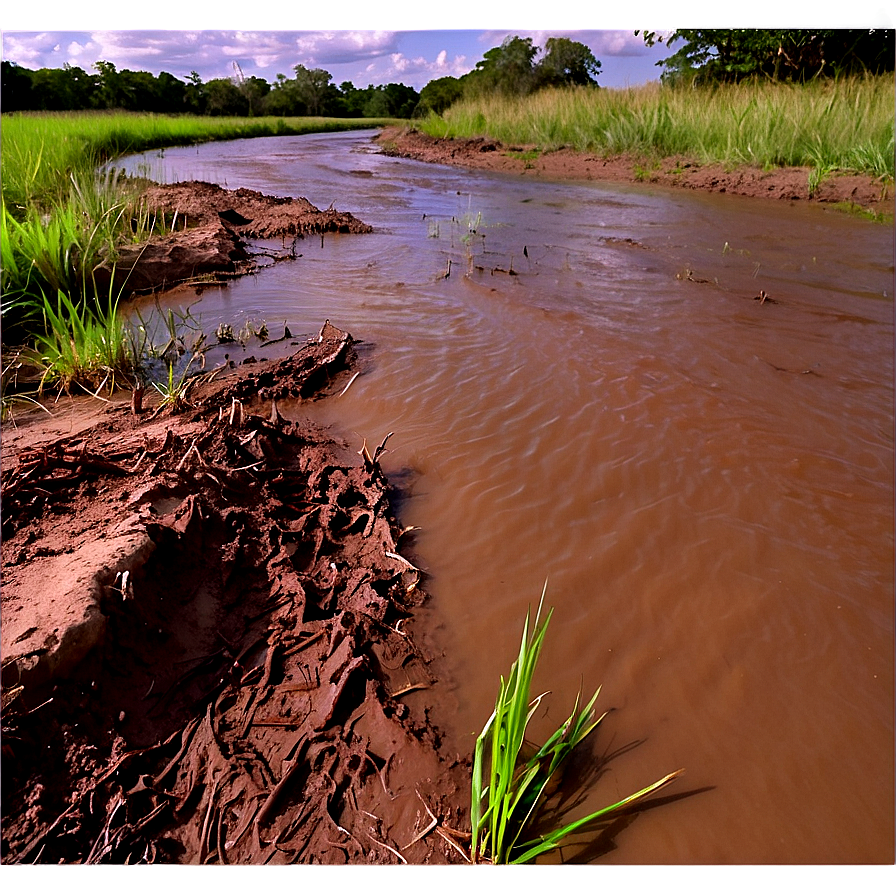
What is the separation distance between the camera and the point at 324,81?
154 ft

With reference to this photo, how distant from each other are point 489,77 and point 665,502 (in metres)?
30.4

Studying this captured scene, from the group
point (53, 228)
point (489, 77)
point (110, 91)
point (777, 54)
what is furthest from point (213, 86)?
point (53, 228)

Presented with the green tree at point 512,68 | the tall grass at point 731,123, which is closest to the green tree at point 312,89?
the green tree at point 512,68

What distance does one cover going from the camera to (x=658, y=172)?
1145 cm

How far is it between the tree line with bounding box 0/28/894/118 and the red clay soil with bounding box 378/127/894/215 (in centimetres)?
175

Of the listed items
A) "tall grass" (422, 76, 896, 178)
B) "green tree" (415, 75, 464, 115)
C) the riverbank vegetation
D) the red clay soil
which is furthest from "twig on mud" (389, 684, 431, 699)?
"green tree" (415, 75, 464, 115)

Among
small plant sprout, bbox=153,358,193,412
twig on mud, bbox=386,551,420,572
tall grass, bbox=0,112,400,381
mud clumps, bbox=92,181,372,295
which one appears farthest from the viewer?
mud clumps, bbox=92,181,372,295

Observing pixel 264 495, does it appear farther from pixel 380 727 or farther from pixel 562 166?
pixel 562 166

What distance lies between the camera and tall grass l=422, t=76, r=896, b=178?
9234 millimetres

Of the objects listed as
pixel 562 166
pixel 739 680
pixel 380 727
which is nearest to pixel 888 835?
pixel 739 680

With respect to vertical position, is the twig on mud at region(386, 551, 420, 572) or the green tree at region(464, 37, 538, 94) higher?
the green tree at region(464, 37, 538, 94)

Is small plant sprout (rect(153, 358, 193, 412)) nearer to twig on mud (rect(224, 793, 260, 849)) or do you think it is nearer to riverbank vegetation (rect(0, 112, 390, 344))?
riverbank vegetation (rect(0, 112, 390, 344))

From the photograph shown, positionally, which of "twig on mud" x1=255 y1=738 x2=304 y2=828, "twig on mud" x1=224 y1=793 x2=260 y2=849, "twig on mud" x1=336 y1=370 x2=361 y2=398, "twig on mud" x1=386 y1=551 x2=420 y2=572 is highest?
"twig on mud" x1=336 y1=370 x2=361 y2=398

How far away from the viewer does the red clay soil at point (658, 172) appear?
8.54 metres
